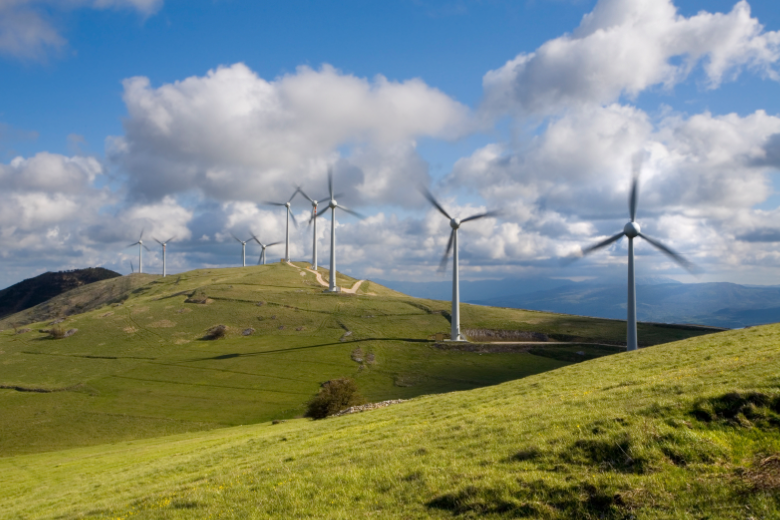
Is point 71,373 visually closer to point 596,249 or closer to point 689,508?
point 596,249

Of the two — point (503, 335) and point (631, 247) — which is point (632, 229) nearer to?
point (631, 247)

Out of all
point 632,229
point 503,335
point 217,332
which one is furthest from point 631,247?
point 217,332

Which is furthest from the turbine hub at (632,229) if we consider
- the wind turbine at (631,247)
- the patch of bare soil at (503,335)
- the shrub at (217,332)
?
the shrub at (217,332)

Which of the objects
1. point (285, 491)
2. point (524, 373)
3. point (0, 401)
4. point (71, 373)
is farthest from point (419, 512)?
point (71, 373)

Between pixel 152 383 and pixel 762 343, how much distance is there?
349 feet

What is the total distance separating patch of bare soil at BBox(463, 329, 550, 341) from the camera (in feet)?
432

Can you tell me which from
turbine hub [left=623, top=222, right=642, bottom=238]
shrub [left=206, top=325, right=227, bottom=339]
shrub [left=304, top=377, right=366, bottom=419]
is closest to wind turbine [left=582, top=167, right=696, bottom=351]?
turbine hub [left=623, top=222, right=642, bottom=238]

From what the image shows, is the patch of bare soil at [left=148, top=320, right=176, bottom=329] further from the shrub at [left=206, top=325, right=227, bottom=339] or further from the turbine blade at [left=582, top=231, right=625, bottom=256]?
the turbine blade at [left=582, top=231, right=625, bottom=256]

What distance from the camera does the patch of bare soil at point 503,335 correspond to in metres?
132

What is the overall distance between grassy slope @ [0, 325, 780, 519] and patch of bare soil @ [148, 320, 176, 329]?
123 metres

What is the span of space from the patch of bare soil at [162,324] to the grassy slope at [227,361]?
595 mm

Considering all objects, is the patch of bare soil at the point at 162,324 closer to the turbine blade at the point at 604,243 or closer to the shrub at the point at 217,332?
the shrub at the point at 217,332

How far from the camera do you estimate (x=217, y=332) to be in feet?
453

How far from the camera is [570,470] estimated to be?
15.3 meters
